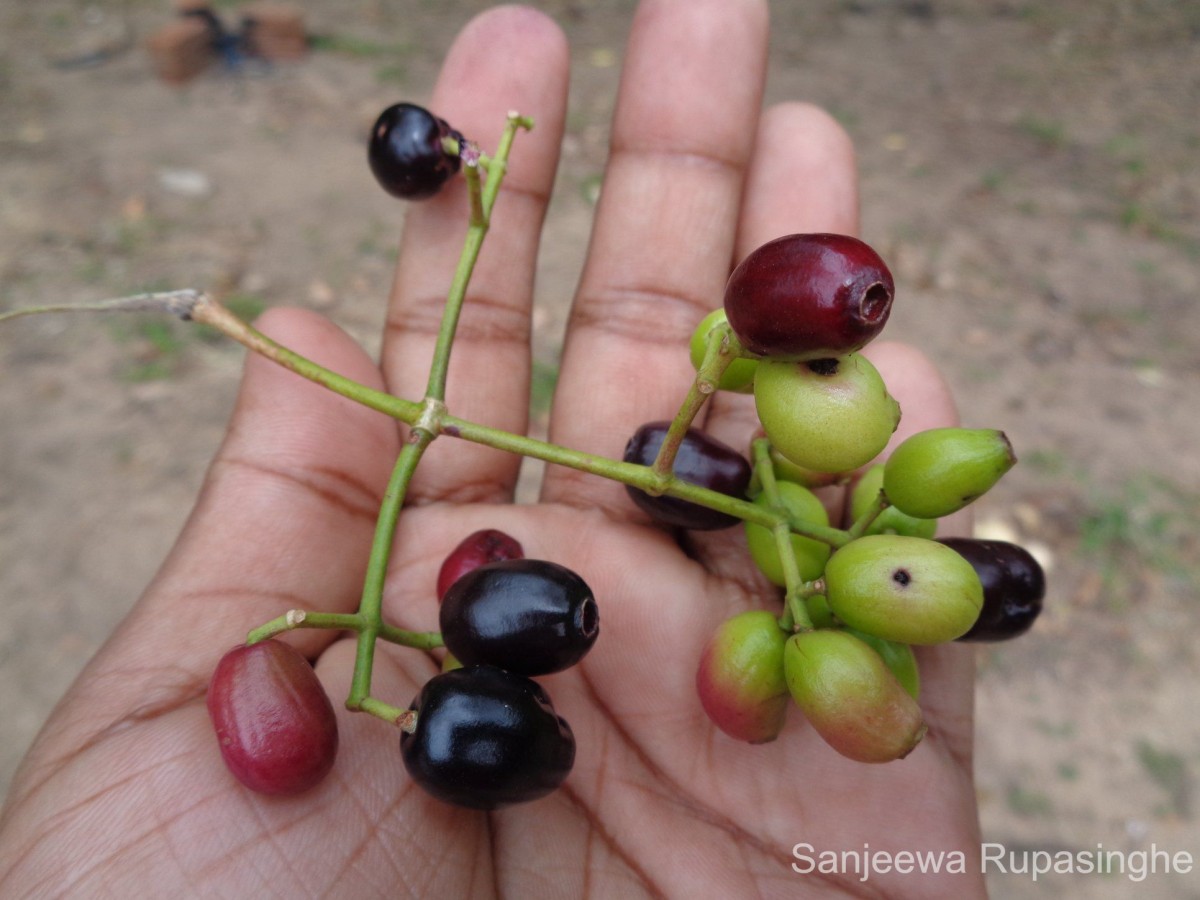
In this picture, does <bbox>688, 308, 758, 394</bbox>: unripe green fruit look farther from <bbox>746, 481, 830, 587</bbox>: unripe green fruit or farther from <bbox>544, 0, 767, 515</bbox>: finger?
<bbox>544, 0, 767, 515</bbox>: finger

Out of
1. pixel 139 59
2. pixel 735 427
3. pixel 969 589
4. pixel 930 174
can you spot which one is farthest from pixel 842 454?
pixel 139 59

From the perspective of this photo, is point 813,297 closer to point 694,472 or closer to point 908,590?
point 908,590

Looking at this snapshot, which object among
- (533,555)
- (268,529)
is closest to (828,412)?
(533,555)

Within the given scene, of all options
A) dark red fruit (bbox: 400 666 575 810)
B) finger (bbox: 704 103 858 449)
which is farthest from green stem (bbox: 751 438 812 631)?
finger (bbox: 704 103 858 449)

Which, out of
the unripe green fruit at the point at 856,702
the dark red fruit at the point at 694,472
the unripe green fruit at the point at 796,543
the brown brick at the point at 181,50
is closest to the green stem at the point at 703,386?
the dark red fruit at the point at 694,472

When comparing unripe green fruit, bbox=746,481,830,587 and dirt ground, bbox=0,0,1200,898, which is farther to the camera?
dirt ground, bbox=0,0,1200,898

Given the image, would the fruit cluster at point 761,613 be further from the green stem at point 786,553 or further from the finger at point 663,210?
the finger at point 663,210

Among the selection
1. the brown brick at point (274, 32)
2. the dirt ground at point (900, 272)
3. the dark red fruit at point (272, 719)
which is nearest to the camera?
the dark red fruit at point (272, 719)
